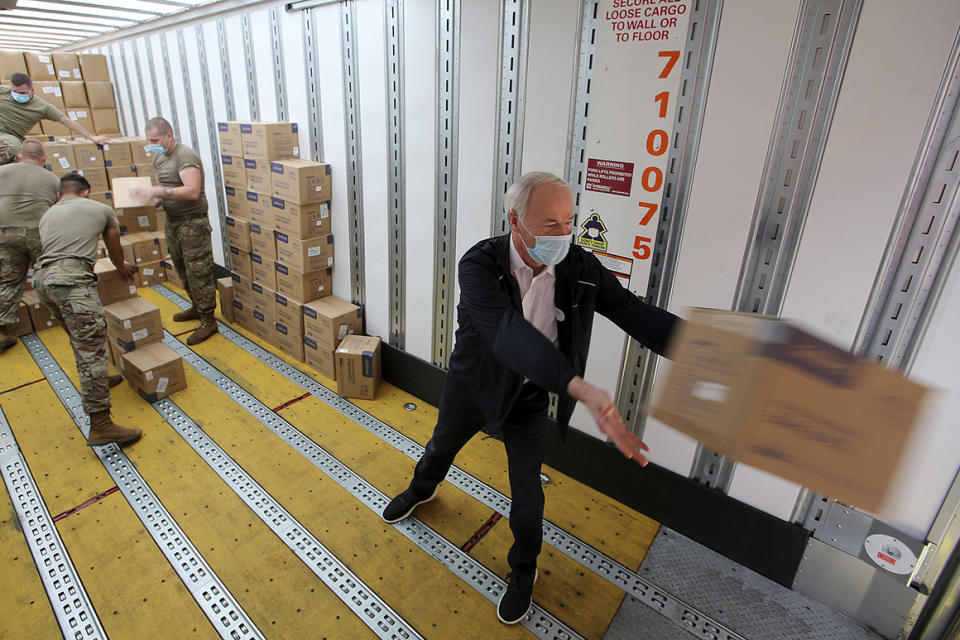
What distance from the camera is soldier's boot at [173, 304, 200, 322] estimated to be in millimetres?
4484

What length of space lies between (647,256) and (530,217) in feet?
2.92

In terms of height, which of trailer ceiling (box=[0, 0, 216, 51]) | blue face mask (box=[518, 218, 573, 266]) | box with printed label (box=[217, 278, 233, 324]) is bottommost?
box with printed label (box=[217, 278, 233, 324])

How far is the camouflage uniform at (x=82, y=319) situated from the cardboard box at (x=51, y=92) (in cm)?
411

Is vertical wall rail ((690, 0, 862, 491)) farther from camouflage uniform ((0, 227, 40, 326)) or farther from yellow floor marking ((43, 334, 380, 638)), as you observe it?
camouflage uniform ((0, 227, 40, 326))

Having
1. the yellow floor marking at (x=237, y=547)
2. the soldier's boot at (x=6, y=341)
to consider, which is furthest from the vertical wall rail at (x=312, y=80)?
the soldier's boot at (x=6, y=341)

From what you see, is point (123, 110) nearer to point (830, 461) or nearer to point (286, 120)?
point (286, 120)

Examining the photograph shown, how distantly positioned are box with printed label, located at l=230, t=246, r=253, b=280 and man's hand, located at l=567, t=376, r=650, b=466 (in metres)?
3.76

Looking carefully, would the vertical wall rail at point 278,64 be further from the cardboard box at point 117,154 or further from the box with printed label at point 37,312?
the cardboard box at point 117,154

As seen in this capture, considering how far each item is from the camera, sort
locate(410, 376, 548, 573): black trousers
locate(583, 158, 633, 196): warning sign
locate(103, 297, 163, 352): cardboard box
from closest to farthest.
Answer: locate(410, 376, 548, 573): black trousers, locate(583, 158, 633, 196): warning sign, locate(103, 297, 163, 352): cardboard box

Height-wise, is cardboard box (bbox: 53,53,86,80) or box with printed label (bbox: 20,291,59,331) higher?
cardboard box (bbox: 53,53,86,80)

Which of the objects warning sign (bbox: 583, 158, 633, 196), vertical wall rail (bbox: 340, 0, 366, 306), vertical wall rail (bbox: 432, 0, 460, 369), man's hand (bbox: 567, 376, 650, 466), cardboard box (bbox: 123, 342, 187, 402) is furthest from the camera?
cardboard box (bbox: 123, 342, 187, 402)

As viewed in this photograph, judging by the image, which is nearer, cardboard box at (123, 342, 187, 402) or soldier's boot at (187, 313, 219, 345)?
cardboard box at (123, 342, 187, 402)

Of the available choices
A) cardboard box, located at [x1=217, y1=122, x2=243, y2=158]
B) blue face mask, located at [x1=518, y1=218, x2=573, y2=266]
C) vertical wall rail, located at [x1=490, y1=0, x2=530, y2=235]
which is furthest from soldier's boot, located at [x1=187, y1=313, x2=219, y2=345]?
blue face mask, located at [x1=518, y1=218, x2=573, y2=266]

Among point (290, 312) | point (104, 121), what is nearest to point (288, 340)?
point (290, 312)
